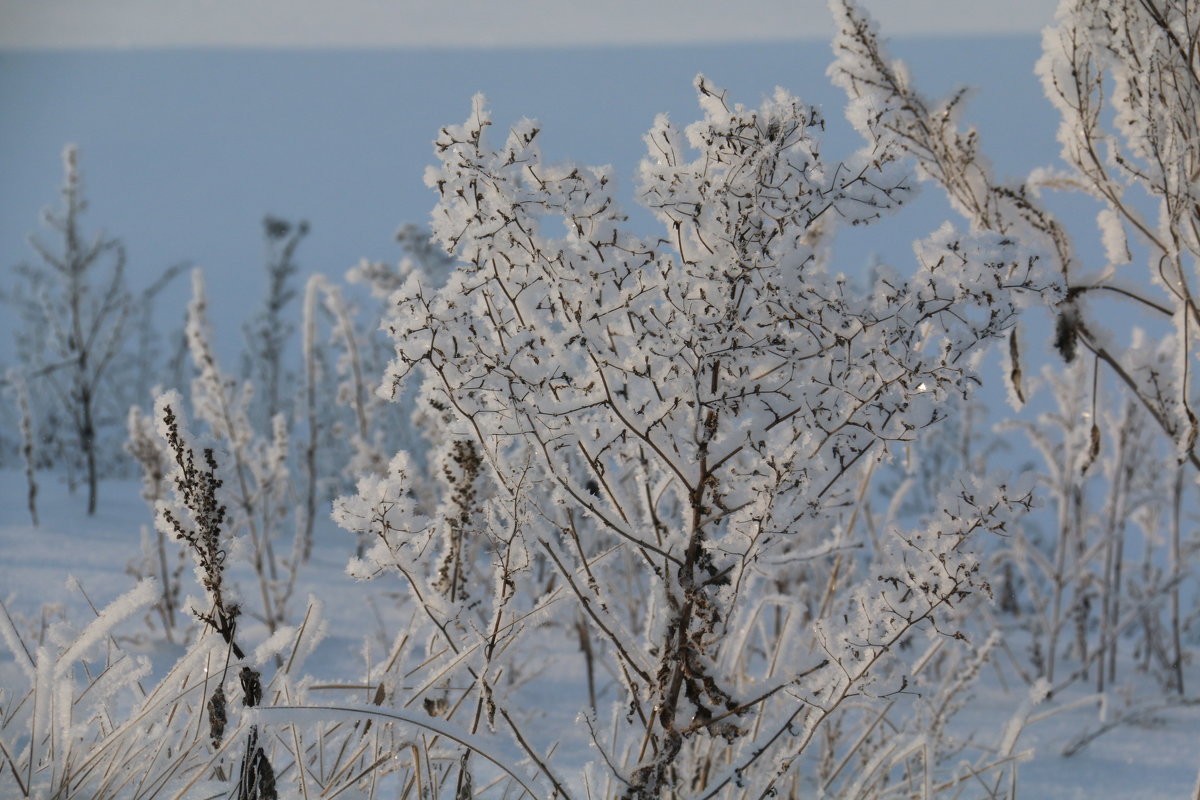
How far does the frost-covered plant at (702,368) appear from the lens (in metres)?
1.17

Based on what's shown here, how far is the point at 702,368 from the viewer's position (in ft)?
3.95

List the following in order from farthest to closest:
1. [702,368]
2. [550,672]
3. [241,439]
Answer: [241,439] → [550,672] → [702,368]

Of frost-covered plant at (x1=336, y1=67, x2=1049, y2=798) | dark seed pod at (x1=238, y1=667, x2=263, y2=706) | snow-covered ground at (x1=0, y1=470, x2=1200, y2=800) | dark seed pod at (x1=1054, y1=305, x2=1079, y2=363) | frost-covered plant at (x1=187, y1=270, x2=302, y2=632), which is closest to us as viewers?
frost-covered plant at (x1=336, y1=67, x2=1049, y2=798)

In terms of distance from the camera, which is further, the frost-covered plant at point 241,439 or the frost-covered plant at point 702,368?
the frost-covered plant at point 241,439

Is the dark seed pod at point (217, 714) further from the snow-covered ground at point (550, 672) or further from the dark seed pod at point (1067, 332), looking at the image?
the dark seed pod at point (1067, 332)

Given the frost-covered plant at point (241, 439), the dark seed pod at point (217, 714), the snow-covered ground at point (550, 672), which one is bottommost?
the snow-covered ground at point (550, 672)

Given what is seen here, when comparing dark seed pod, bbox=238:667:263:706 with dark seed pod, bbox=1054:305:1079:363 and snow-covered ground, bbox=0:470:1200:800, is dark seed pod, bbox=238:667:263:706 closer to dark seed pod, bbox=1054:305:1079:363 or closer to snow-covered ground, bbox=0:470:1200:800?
snow-covered ground, bbox=0:470:1200:800

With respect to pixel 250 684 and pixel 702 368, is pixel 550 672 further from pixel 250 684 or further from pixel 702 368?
pixel 702 368

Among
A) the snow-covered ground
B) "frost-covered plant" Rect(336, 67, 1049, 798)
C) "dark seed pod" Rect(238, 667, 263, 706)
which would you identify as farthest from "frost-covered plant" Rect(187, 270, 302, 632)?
"frost-covered plant" Rect(336, 67, 1049, 798)

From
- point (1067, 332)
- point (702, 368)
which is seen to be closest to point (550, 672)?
point (1067, 332)

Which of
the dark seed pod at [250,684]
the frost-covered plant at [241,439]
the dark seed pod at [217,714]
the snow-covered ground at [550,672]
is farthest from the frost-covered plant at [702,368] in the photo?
the frost-covered plant at [241,439]

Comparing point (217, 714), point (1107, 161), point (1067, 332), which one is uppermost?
point (1107, 161)

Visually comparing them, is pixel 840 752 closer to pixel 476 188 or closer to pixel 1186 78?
pixel 1186 78

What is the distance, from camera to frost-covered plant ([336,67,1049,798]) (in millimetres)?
1172
